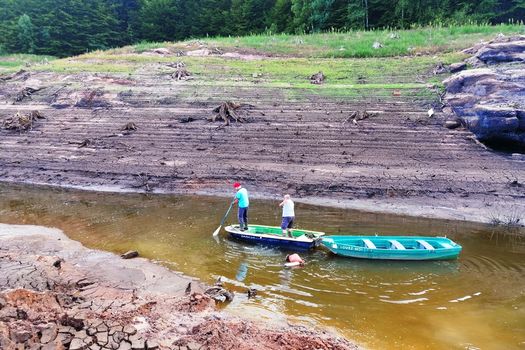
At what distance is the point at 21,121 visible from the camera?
25.0 meters

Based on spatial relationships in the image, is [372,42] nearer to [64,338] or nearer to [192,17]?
[192,17]

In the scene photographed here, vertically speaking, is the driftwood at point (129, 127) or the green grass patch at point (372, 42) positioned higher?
the green grass patch at point (372, 42)

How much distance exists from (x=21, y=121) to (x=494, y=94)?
25945 millimetres

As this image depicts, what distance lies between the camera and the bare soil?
57.0ft

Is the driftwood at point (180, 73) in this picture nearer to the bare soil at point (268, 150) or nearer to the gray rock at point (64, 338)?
the bare soil at point (268, 150)

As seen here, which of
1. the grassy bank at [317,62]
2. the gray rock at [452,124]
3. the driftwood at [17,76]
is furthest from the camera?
the driftwood at [17,76]

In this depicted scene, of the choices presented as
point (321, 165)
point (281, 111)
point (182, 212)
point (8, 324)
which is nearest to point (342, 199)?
point (321, 165)

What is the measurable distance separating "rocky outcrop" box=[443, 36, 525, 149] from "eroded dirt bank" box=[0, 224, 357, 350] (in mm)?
15209

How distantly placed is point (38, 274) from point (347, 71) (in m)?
23.0

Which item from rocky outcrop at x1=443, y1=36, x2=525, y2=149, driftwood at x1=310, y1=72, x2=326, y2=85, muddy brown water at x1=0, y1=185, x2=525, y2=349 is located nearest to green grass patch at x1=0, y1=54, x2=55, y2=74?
muddy brown water at x1=0, y1=185, x2=525, y2=349

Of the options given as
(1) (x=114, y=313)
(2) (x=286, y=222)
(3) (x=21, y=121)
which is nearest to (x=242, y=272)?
(2) (x=286, y=222)

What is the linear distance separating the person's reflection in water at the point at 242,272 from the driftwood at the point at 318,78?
1684 cm

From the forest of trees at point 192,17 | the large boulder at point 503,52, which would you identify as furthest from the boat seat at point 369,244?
the forest of trees at point 192,17

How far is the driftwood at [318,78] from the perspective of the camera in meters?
26.3
